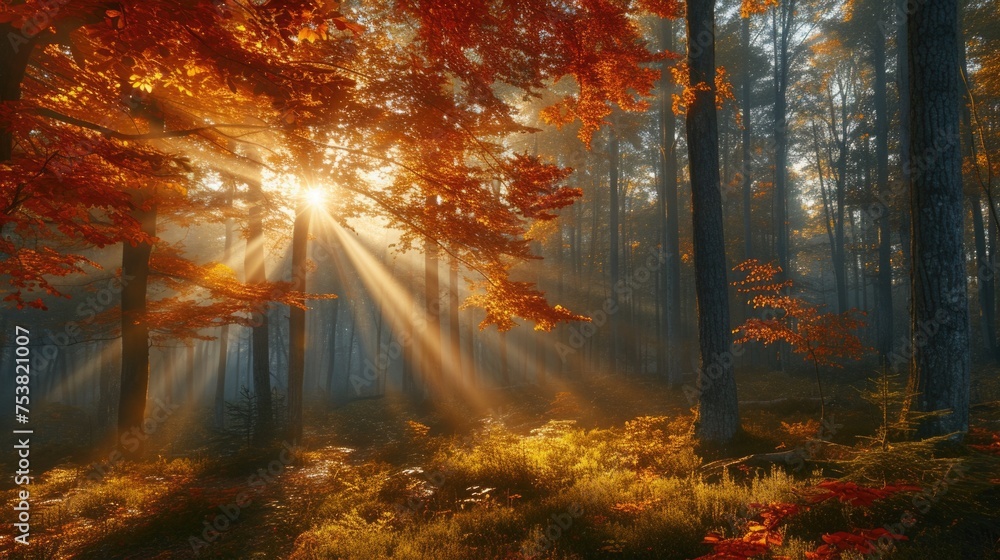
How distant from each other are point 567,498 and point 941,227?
19.9 ft

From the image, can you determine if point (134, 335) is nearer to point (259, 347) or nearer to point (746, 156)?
point (259, 347)

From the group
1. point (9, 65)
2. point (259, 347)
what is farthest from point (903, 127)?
point (259, 347)

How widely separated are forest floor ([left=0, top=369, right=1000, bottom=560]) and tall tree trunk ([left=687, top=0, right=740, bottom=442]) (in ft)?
2.15

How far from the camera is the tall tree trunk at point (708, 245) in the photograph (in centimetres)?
839

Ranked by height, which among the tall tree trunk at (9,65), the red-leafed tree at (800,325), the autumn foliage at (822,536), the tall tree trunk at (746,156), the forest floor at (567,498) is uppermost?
the tall tree trunk at (746,156)

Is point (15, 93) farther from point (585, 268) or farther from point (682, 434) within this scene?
point (585, 268)

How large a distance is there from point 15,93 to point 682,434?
11.2 metres

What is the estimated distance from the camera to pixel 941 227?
5.91 metres

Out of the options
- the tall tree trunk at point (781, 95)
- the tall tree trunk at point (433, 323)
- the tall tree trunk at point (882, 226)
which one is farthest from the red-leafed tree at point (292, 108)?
the tall tree trunk at point (781, 95)

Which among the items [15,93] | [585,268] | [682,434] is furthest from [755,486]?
[585,268]

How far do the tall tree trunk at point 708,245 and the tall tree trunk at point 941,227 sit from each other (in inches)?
110

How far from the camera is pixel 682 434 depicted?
9.37 metres

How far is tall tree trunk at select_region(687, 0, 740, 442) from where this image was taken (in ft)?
27.5

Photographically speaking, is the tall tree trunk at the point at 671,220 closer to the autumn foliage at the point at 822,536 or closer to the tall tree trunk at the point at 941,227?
the tall tree trunk at the point at 941,227
